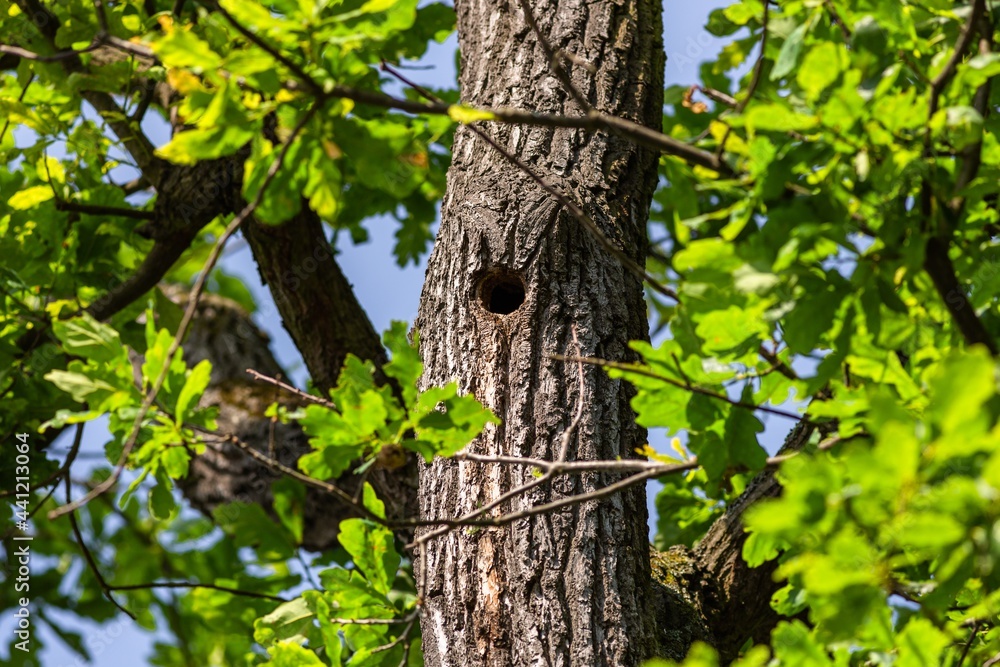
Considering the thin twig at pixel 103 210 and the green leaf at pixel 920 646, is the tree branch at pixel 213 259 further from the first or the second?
the thin twig at pixel 103 210

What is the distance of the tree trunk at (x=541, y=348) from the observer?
190cm

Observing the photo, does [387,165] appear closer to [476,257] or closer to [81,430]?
[476,257]

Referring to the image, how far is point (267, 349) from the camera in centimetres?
473

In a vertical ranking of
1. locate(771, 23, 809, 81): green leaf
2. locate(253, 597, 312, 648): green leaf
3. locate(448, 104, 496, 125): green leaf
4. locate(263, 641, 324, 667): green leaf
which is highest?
locate(771, 23, 809, 81): green leaf

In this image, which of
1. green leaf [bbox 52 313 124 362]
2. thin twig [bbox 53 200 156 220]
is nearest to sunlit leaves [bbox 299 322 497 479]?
green leaf [bbox 52 313 124 362]

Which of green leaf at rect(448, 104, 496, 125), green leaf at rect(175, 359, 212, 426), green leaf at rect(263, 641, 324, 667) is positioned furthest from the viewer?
green leaf at rect(263, 641, 324, 667)

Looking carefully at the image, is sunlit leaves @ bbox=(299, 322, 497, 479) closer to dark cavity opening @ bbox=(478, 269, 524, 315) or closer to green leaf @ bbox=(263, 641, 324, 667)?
dark cavity opening @ bbox=(478, 269, 524, 315)

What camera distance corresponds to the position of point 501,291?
2.28 metres

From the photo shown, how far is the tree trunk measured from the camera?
1.90 m

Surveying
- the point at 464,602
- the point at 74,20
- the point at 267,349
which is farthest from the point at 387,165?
the point at 267,349

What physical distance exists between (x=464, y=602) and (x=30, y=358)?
1939mm

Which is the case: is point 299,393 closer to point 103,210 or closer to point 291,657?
point 291,657

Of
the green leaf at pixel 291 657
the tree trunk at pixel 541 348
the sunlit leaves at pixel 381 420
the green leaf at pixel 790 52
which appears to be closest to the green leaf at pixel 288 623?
the green leaf at pixel 291 657

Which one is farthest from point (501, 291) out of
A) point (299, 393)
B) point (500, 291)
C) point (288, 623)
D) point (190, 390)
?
point (288, 623)
